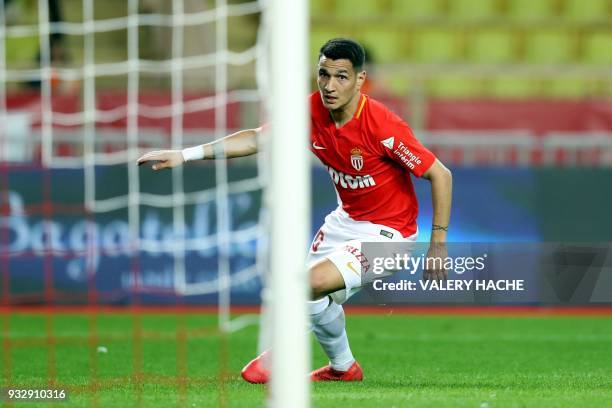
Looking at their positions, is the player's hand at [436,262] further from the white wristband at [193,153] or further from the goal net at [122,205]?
the goal net at [122,205]

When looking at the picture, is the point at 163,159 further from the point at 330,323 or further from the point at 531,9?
the point at 531,9

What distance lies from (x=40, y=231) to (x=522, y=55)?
7903mm

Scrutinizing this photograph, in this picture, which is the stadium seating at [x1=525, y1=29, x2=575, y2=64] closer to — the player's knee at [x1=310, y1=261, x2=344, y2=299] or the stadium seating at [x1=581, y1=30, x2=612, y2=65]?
the stadium seating at [x1=581, y1=30, x2=612, y2=65]

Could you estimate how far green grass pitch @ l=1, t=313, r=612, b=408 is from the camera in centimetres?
628

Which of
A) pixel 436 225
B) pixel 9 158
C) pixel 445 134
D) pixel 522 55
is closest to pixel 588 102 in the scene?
pixel 445 134

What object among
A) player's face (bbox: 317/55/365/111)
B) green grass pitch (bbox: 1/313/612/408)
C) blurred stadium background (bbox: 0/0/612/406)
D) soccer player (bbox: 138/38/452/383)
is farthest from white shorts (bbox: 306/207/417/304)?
blurred stadium background (bbox: 0/0/612/406)

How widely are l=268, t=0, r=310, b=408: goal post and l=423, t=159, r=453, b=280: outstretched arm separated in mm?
2239

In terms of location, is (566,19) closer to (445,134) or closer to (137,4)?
(445,134)

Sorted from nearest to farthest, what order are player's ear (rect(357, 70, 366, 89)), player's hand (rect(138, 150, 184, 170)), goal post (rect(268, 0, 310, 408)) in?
1. goal post (rect(268, 0, 310, 408))
2. player's hand (rect(138, 150, 184, 170))
3. player's ear (rect(357, 70, 366, 89))

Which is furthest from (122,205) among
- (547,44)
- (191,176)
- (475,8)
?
(547,44)

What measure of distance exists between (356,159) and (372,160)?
→ 0.31ft

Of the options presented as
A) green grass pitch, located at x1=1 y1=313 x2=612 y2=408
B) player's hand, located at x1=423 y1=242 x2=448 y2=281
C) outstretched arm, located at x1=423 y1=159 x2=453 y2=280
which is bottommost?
green grass pitch, located at x1=1 y1=313 x2=612 y2=408

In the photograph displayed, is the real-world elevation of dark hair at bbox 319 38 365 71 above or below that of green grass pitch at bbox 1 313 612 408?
above

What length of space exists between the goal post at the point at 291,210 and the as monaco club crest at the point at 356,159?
2.46 m
